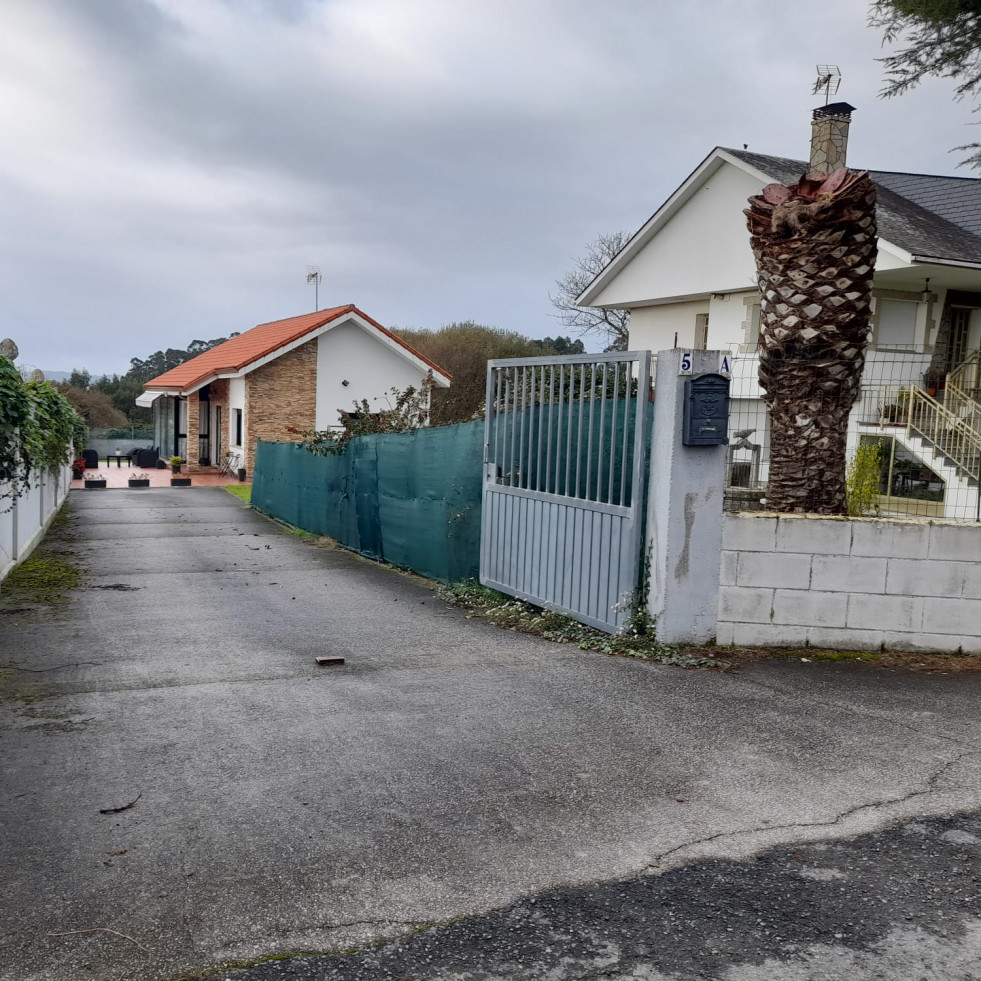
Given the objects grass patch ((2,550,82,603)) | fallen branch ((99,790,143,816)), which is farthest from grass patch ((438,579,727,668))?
grass patch ((2,550,82,603))

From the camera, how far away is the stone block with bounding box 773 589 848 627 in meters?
7.21

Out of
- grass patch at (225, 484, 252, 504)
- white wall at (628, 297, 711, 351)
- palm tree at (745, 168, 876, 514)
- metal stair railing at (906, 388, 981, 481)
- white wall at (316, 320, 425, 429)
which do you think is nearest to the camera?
palm tree at (745, 168, 876, 514)

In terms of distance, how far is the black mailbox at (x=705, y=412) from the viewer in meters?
7.07

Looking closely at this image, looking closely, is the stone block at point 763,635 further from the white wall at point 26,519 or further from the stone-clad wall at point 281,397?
the stone-clad wall at point 281,397

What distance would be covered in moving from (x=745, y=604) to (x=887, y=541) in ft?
3.76

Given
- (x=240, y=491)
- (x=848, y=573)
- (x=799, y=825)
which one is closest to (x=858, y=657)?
(x=848, y=573)

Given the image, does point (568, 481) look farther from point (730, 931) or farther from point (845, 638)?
point (730, 931)

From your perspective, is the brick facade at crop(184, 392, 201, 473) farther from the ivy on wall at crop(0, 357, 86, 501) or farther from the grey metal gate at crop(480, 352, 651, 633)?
the grey metal gate at crop(480, 352, 651, 633)

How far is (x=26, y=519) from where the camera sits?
1303 centimetres

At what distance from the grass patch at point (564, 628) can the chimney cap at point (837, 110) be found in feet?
45.6

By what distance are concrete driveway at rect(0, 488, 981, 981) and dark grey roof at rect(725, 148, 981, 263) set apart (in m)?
14.6

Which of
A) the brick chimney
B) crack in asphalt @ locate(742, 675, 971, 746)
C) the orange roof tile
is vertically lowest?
crack in asphalt @ locate(742, 675, 971, 746)

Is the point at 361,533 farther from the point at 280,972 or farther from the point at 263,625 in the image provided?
the point at 280,972

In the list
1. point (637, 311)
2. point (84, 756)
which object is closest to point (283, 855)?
point (84, 756)
